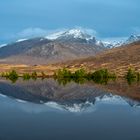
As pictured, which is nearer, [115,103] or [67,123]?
[67,123]

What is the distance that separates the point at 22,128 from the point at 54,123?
638cm

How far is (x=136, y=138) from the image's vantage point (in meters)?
41.8

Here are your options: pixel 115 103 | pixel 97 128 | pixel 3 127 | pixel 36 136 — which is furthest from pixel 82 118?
pixel 115 103

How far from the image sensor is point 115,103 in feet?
287

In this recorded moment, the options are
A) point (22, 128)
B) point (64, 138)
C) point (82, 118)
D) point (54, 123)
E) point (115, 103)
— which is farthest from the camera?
point (115, 103)

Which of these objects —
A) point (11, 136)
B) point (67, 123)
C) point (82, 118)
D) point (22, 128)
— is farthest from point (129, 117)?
point (11, 136)

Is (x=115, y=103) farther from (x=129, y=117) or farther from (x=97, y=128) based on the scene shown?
(x=97, y=128)

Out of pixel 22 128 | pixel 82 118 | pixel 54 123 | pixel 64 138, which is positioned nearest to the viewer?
pixel 64 138

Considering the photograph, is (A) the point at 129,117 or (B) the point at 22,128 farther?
(A) the point at 129,117

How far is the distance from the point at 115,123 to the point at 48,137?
1450 cm

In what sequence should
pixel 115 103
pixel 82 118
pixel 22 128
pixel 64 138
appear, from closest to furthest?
pixel 64 138, pixel 22 128, pixel 82 118, pixel 115 103

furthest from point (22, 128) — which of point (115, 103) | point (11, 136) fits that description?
point (115, 103)

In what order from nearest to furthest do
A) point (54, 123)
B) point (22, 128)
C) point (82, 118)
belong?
point (22, 128)
point (54, 123)
point (82, 118)

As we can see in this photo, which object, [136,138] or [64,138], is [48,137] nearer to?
[64,138]
